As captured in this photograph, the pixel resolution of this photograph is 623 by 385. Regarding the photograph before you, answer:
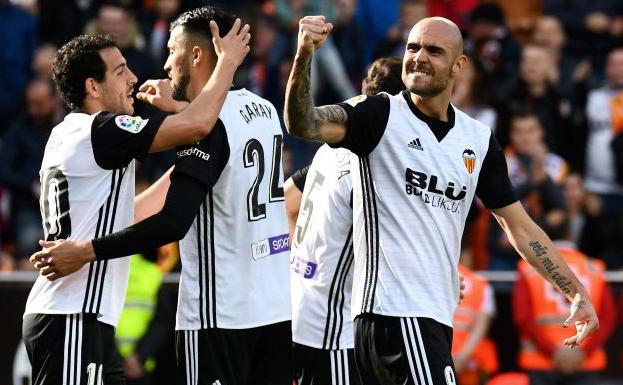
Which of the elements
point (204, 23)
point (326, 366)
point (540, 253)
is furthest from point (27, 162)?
point (540, 253)

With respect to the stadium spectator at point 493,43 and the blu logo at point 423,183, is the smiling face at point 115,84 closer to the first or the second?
the blu logo at point 423,183

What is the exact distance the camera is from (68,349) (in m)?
7.22

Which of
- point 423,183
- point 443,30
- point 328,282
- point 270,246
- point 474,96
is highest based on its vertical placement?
point 474,96

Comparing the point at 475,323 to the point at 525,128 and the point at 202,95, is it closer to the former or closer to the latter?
the point at 525,128

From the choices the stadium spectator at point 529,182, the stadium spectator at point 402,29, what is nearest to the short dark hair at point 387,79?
the stadium spectator at point 529,182

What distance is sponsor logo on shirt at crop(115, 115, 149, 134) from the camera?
723 cm

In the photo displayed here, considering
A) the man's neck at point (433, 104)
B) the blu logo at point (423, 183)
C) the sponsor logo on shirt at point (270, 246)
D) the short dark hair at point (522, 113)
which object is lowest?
the sponsor logo on shirt at point (270, 246)

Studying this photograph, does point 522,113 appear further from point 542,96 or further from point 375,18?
point 375,18

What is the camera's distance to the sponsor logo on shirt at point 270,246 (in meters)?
7.42

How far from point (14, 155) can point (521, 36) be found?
6397 mm

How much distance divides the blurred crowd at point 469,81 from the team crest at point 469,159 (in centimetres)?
564

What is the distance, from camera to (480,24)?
51.4 feet

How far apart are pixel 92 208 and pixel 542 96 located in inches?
344

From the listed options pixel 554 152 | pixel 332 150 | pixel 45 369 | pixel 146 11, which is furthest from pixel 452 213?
pixel 146 11
